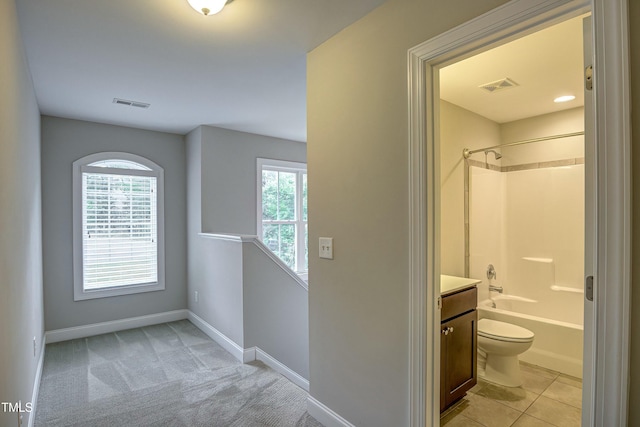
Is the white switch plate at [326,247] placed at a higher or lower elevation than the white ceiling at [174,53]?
lower

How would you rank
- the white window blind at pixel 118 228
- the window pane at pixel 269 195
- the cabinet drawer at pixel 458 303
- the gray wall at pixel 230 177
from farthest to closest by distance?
the window pane at pixel 269 195, the gray wall at pixel 230 177, the white window blind at pixel 118 228, the cabinet drawer at pixel 458 303

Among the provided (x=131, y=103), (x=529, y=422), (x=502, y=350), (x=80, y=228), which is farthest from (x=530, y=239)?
(x=80, y=228)

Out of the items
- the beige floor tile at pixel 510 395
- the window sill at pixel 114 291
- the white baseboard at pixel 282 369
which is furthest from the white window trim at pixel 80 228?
the beige floor tile at pixel 510 395

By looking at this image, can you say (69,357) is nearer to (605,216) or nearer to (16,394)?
(16,394)

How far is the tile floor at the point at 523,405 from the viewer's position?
7.49 feet

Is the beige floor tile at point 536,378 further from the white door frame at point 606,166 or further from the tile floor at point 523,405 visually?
the white door frame at point 606,166

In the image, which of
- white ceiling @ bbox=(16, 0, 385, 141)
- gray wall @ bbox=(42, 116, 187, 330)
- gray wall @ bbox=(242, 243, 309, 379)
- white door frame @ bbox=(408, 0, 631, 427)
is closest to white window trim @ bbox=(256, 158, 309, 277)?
gray wall @ bbox=(42, 116, 187, 330)

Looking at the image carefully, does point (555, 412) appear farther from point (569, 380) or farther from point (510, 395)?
point (569, 380)

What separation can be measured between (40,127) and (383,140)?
12.7 ft

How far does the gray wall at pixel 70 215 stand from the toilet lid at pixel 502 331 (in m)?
3.69

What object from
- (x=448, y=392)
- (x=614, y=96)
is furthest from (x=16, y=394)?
(x=614, y=96)

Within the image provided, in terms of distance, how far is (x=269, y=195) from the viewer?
5.04 metres

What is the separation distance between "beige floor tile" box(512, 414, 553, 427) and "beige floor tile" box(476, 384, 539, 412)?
0.32 ft

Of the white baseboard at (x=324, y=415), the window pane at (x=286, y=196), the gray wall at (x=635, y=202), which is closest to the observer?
the gray wall at (x=635, y=202)
